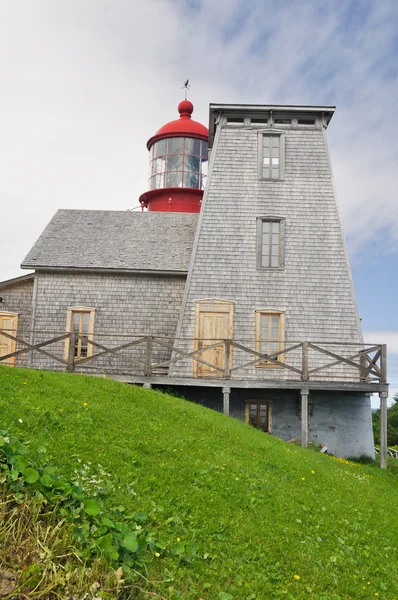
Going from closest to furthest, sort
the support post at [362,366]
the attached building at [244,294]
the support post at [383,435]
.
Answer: the support post at [383,435]
the support post at [362,366]
the attached building at [244,294]

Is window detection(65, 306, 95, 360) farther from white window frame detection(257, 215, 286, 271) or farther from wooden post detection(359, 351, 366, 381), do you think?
wooden post detection(359, 351, 366, 381)

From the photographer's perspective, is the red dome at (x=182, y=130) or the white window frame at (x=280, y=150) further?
the red dome at (x=182, y=130)

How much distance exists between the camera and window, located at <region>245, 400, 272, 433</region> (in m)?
17.2

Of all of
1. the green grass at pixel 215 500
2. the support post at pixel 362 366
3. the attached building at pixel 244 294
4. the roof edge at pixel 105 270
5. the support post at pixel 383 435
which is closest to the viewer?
the green grass at pixel 215 500

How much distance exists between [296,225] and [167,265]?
467 cm

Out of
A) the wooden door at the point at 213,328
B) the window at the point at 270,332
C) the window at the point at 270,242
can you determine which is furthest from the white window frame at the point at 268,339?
the window at the point at 270,242

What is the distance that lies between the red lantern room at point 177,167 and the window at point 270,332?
39.6ft

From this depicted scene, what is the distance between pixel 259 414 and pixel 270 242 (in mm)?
5766

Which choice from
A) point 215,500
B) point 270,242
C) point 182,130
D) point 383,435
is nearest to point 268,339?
point 270,242

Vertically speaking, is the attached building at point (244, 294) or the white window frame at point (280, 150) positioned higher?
the white window frame at point (280, 150)

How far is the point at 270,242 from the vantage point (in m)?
18.1

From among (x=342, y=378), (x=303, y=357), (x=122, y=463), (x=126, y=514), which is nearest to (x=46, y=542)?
(x=126, y=514)

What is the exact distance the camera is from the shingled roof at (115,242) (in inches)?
734

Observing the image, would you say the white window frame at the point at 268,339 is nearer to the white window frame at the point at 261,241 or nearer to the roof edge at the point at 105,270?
the white window frame at the point at 261,241
